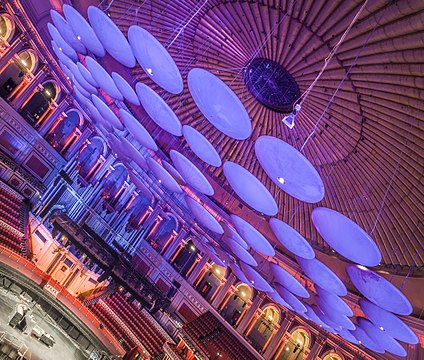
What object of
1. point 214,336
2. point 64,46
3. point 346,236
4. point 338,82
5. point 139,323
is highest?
point 338,82

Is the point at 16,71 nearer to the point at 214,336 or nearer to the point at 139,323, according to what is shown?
the point at 139,323

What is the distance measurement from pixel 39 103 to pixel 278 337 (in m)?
20.8

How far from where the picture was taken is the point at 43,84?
2212 cm

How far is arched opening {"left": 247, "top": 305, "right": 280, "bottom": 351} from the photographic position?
906 inches

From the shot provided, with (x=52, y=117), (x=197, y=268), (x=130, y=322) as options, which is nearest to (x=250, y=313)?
(x=197, y=268)

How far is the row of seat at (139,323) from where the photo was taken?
20734 millimetres

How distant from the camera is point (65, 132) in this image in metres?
24.4

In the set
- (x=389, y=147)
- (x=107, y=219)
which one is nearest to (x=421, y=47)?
(x=389, y=147)

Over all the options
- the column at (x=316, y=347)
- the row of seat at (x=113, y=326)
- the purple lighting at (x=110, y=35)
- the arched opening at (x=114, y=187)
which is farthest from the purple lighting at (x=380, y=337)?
the arched opening at (x=114, y=187)

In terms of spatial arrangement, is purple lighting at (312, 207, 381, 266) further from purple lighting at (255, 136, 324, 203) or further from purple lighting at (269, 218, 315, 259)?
purple lighting at (269, 218, 315, 259)

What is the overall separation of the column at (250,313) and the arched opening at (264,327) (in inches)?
20.1

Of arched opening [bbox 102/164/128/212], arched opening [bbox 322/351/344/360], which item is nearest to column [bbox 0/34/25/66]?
arched opening [bbox 102/164/128/212]

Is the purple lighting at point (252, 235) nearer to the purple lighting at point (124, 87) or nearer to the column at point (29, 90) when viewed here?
the purple lighting at point (124, 87)

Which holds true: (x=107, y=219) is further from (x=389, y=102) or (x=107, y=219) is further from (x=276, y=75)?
(x=389, y=102)
